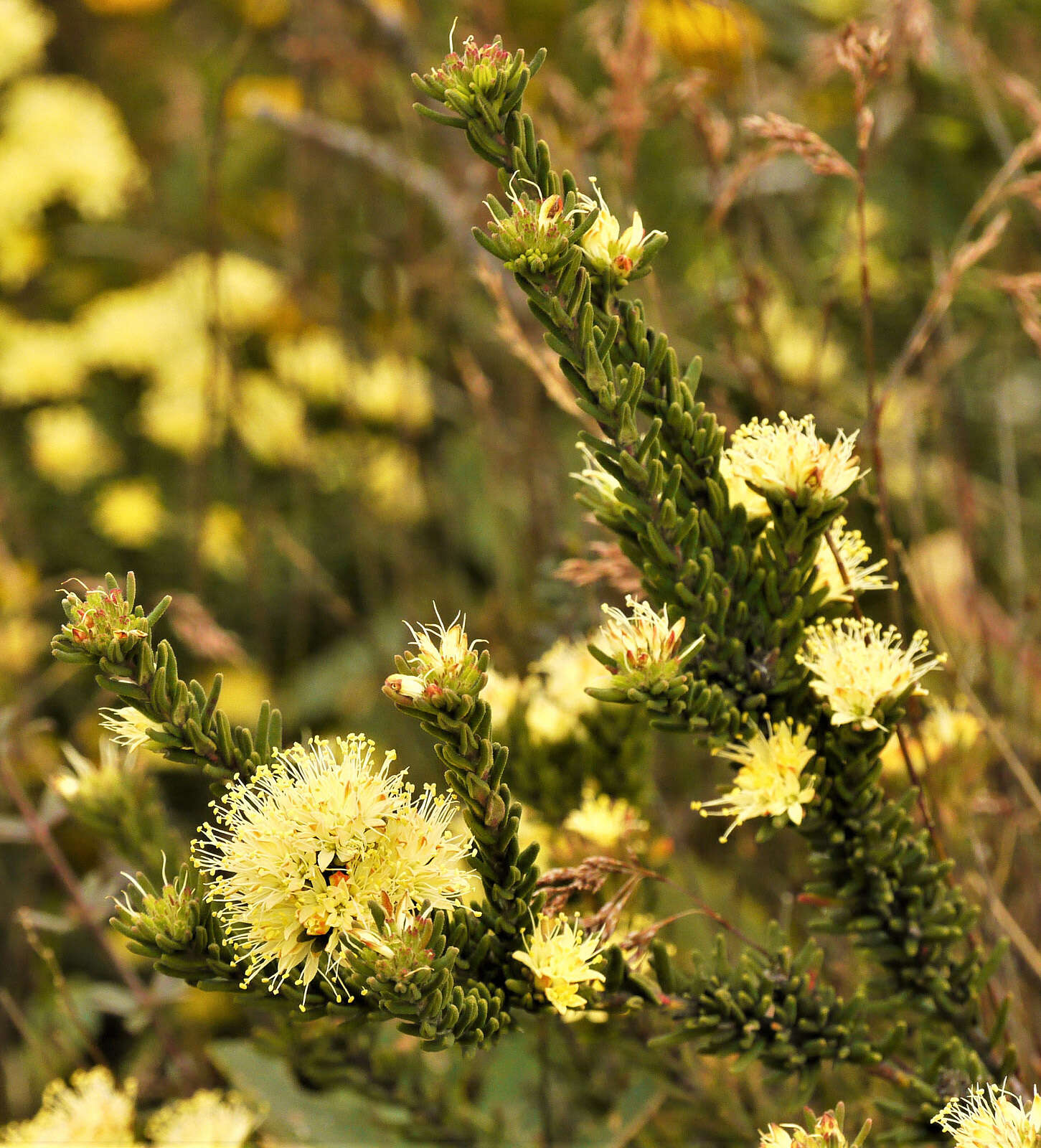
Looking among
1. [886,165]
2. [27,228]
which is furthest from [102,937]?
[886,165]

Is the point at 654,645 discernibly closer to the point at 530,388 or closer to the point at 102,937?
the point at 102,937

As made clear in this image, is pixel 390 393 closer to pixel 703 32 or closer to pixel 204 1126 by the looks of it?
pixel 703 32

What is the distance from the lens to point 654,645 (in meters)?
0.38

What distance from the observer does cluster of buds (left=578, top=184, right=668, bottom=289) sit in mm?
389

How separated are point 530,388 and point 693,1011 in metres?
0.59

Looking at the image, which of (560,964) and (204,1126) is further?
(204,1126)

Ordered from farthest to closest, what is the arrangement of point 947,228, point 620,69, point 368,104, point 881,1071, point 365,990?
point 947,228 → point 368,104 → point 620,69 → point 881,1071 → point 365,990

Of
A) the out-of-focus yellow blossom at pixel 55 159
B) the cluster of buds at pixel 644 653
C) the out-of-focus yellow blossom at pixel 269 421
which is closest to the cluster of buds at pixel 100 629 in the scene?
the cluster of buds at pixel 644 653

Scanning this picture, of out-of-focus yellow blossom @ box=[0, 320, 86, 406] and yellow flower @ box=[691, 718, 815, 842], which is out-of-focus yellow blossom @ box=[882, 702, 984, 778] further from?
out-of-focus yellow blossom @ box=[0, 320, 86, 406]

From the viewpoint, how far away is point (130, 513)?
1258 millimetres

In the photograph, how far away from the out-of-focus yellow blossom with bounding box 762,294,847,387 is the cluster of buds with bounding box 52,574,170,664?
2.86 ft

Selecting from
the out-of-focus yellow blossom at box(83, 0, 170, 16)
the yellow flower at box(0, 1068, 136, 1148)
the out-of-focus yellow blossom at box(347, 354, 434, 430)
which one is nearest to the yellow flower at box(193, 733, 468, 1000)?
the yellow flower at box(0, 1068, 136, 1148)

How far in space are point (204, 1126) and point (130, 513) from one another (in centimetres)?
83

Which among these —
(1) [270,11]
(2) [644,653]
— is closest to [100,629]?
(2) [644,653]
